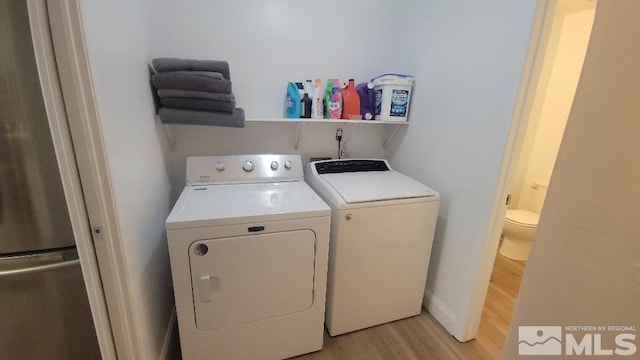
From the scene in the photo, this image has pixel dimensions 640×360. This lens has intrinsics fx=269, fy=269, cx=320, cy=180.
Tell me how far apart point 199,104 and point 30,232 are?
3.08 ft

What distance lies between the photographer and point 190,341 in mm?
1338

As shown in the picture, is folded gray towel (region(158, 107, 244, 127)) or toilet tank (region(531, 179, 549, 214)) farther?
toilet tank (region(531, 179, 549, 214))

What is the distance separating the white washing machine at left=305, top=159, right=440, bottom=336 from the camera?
1.52 metres

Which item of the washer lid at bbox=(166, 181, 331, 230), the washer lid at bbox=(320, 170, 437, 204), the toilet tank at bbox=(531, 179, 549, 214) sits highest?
the washer lid at bbox=(320, 170, 437, 204)

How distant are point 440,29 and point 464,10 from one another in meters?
0.19

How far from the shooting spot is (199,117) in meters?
1.59

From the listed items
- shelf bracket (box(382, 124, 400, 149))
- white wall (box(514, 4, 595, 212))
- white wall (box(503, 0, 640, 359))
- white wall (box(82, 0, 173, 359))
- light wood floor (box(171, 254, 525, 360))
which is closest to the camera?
white wall (box(503, 0, 640, 359))

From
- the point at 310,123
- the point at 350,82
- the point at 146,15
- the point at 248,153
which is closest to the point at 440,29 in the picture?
the point at 350,82

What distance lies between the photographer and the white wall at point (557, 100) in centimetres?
254

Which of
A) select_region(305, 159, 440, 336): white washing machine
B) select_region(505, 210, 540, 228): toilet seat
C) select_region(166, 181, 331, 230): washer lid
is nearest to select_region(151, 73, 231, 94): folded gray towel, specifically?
select_region(166, 181, 331, 230): washer lid

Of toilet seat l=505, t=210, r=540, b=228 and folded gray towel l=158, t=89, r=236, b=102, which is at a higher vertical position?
folded gray towel l=158, t=89, r=236, b=102

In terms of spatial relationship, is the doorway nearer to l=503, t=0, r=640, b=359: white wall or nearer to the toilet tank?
the toilet tank

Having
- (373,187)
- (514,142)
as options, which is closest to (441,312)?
(373,187)

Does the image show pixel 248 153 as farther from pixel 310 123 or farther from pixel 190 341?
pixel 190 341
